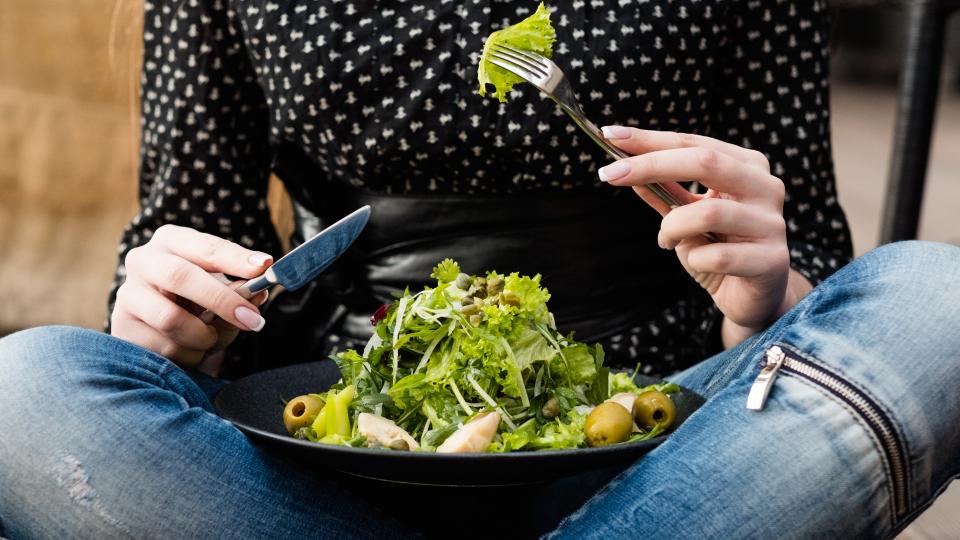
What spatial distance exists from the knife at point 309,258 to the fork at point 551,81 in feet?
0.75

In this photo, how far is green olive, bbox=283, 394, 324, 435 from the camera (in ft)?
3.77

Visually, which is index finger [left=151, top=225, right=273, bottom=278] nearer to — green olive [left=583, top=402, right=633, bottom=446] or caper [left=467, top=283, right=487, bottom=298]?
caper [left=467, top=283, right=487, bottom=298]

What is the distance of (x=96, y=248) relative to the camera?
2432 millimetres

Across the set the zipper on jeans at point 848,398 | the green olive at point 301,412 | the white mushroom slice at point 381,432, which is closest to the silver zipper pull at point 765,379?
the zipper on jeans at point 848,398

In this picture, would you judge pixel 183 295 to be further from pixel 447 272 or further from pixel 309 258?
pixel 447 272

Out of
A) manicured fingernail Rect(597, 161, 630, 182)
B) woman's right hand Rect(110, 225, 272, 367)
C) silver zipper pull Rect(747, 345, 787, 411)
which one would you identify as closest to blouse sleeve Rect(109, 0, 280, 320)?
woman's right hand Rect(110, 225, 272, 367)

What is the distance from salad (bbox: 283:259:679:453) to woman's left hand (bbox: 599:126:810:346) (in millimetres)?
149

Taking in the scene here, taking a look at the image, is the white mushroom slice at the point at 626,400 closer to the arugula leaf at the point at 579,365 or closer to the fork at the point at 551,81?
the arugula leaf at the point at 579,365

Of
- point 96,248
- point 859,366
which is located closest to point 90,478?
point 859,366

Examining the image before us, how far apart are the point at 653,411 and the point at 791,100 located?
646mm

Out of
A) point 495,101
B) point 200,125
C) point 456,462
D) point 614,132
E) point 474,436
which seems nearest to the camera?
point 456,462

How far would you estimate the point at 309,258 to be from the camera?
1242 millimetres

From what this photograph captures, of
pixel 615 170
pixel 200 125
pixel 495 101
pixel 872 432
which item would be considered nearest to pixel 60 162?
pixel 200 125

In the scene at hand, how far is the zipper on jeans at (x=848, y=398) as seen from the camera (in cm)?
100
